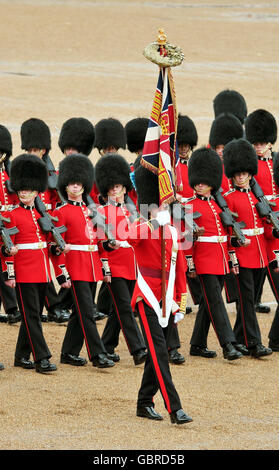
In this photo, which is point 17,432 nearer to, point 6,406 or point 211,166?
point 6,406

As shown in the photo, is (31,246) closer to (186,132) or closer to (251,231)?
(251,231)

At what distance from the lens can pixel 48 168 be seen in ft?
26.2

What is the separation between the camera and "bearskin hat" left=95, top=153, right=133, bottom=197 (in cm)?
716

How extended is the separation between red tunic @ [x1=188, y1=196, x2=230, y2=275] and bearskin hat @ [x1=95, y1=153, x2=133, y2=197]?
0.43 metres

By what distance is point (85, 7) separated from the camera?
21.5 m

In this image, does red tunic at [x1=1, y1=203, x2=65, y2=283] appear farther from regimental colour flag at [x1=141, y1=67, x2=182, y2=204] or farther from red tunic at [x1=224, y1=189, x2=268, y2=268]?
red tunic at [x1=224, y1=189, x2=268, y2=268]

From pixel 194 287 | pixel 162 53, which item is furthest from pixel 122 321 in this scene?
pixel 162 53

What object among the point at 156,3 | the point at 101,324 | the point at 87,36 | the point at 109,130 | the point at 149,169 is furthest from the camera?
the point at 156,3

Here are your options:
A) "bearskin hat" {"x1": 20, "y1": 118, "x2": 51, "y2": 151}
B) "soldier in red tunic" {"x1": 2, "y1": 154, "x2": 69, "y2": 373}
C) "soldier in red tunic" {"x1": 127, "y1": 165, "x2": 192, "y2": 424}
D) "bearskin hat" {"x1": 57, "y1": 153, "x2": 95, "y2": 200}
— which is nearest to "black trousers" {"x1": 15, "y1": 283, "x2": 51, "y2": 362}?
"soldier in red tunic" {"x1": 2, "y1": 154, "x2": 69, "y2": 373}

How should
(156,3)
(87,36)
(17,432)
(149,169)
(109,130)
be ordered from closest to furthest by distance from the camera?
(17,432), (149,169), (109,130), (87,36), (156,3)

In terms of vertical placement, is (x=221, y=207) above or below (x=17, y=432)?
above

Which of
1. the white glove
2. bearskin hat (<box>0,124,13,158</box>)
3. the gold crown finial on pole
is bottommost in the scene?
the white glove

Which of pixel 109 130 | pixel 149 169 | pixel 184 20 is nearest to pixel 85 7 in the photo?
pixel 184 20

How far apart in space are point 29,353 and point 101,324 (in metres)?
1.27
